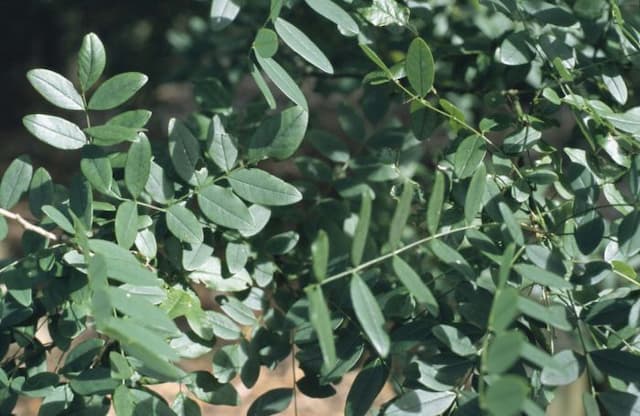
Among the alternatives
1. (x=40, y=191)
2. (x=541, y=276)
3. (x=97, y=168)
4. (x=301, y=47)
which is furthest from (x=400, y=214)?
(x=40, y=191)

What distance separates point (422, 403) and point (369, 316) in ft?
0.55

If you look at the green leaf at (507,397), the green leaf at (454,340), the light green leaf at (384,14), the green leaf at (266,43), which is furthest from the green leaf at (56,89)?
the green leaf at (507,397)

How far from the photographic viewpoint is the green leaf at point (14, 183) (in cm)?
97

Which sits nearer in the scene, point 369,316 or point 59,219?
point 369,316

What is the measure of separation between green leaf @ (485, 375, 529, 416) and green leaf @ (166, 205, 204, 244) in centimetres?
42

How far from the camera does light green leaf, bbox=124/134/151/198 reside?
873 millimetres

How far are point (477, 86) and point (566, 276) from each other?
497mm

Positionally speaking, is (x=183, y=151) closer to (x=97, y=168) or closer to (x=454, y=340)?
(x=97, y=168)

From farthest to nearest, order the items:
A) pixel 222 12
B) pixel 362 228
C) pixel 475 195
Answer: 1. pixel 222 12
2. pixel 475 195
3. pixel 362 228

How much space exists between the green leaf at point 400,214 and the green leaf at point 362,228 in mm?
26

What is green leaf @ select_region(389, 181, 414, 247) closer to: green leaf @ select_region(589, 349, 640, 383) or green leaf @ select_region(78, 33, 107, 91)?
green leaf @ select_region(589, 349, 640, 383)

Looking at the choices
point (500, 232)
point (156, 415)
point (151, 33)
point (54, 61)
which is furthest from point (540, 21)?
point (54, 61)

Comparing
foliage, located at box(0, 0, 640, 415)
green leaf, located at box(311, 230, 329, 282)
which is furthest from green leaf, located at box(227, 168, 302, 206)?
green leaf, located at box(311, 230, 329, 282)

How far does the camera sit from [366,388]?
898mm
